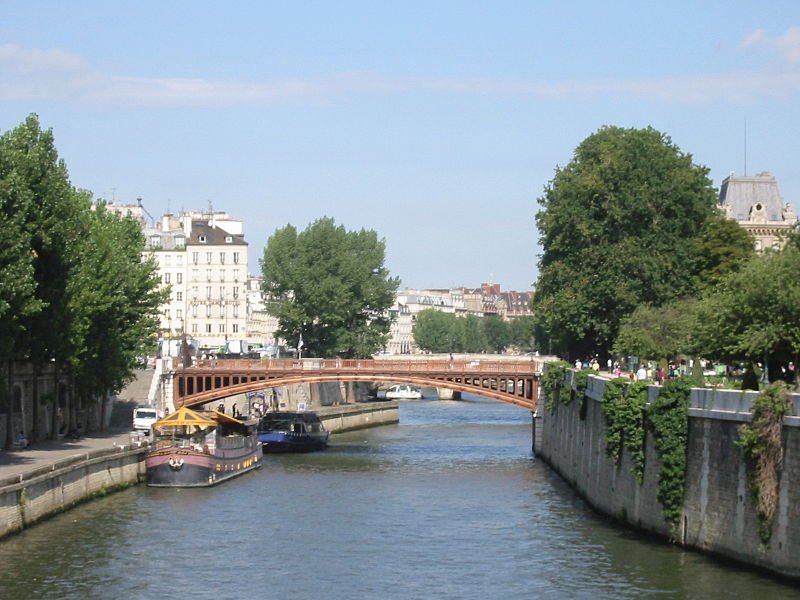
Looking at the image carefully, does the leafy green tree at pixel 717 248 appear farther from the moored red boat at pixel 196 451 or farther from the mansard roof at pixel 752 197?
the mansard roof at pixel 752 197

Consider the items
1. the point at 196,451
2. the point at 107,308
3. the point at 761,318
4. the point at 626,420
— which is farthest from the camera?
the point at 107,308

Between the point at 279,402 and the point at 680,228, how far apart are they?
1691 inches

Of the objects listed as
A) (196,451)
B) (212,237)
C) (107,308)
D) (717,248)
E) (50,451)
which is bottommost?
(196,451)

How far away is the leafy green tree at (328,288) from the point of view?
405ft

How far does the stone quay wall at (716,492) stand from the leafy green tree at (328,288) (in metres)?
70.9

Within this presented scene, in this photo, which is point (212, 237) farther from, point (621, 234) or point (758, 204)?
point (621, 234)

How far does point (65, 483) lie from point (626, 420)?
17413mm

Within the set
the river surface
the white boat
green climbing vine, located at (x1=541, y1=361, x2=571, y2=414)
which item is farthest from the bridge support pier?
the river surface

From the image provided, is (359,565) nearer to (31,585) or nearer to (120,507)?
(31,585)

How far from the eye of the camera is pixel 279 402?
115750 mm

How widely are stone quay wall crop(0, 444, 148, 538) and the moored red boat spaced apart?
3.65 feet

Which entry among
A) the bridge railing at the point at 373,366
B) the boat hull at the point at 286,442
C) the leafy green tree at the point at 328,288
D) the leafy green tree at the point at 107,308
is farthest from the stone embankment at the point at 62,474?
the leafy green tree at the point at 328,288

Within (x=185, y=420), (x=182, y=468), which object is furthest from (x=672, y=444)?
(x=185, y=420)

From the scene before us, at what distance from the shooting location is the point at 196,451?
62.4 m
